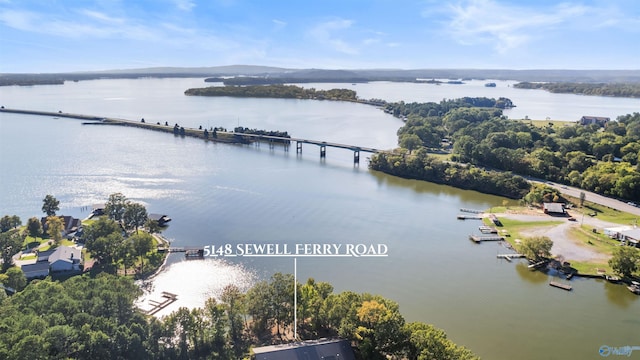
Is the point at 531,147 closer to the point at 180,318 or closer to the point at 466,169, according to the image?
the point at 466,169

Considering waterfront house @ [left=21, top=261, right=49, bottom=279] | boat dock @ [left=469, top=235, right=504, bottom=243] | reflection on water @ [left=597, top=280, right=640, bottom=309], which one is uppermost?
waterfront house @ [left=21, top=261, right=49, bottom=279]

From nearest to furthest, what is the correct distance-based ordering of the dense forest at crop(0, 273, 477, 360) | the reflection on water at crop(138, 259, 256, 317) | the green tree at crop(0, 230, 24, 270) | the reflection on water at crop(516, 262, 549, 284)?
the dense forest at crop(0, 273, 477, 360) < the reflection on water at crop(138, 259, 256, 317) < the green tree at crop(0, 230, 24, 270) < the reflection on water at crop(516, 262, 549, 284)

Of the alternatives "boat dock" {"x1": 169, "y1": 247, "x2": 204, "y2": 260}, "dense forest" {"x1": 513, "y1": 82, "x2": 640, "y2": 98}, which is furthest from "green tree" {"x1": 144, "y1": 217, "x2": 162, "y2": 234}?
"dense forest" {"x1": 513, "y1": 82, "x2": 640, "y2": 98}

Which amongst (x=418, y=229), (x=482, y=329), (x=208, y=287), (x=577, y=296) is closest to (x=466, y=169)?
(x=418, y=229)

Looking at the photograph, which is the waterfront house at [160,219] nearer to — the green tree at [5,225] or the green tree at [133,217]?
the green tree at [133,217]

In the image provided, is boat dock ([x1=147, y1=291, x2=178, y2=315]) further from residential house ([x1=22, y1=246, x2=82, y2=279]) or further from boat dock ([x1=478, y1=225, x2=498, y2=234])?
boat dock ([x1=478, y1=225, x2=498, y2=234])

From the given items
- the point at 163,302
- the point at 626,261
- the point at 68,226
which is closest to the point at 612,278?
the point at 626,261
